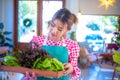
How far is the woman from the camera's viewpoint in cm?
135

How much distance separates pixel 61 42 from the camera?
1.44 metres

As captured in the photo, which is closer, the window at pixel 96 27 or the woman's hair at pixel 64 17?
the woman's hair at pixel 64 17

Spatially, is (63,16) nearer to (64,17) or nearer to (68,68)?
(64,17)

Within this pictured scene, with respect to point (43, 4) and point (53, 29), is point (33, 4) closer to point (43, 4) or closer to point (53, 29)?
point (43, 4)

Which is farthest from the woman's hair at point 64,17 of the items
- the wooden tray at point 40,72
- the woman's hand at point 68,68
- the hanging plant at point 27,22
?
the hanging plant at point 27,22

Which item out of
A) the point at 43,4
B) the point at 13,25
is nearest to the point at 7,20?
the point at 13,25

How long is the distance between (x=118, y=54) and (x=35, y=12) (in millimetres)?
6616

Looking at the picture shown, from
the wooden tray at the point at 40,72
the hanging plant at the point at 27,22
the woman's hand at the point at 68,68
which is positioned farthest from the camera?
the hanging plant at the point at 27,22

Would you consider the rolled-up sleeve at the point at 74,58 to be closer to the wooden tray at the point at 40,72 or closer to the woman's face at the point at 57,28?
the woman's face at the point at 57,28

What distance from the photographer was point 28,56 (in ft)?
3.78

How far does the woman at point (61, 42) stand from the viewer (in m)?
1.35

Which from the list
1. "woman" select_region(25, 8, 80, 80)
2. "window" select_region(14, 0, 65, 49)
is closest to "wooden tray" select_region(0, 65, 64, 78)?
"woman" select_region(25, 8, 80, 80)

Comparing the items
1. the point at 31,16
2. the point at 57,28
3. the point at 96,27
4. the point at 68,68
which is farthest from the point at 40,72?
the point at 96,27

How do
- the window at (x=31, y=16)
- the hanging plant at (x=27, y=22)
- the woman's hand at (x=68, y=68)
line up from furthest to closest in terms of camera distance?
the hanging plant at (x=27, y=22), the window at (x=31, y=16), the woman's hand at (x=68, y=68)
